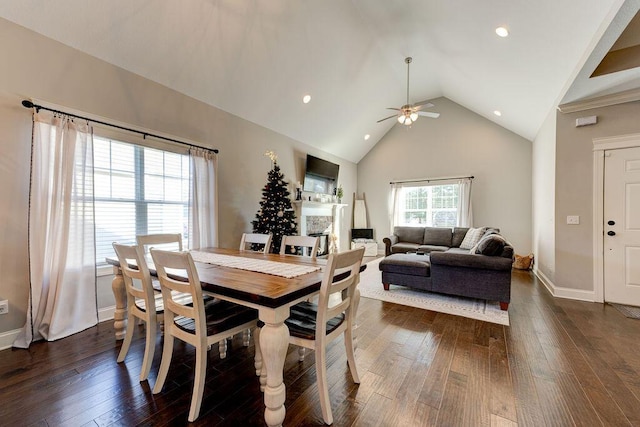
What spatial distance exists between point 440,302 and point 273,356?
9.53 ft

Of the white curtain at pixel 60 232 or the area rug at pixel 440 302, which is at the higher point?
the white curtain at pixel 60 232

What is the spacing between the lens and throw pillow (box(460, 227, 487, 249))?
5137 mm

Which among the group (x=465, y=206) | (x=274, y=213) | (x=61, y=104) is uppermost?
(x=61, y=104)

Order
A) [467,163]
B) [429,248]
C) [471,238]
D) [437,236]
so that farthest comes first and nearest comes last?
[467,163]
[437,236]
[429,248]
[471,238]

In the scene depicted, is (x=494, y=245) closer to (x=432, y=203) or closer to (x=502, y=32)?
(x=502, y=32)

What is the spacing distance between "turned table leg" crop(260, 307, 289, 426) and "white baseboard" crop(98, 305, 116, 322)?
263cm

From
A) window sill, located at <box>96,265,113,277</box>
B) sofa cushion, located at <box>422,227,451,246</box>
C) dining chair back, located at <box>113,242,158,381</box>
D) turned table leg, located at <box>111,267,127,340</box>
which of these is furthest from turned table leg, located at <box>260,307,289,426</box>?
sofa cushion, located at <box>422,227,451,246</box>

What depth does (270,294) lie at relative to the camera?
54.6 inches

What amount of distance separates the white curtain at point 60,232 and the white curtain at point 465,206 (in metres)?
7.03

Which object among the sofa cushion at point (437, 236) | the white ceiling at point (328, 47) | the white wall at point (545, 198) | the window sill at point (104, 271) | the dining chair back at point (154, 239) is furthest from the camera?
the sofa cushion at point (437, 236)

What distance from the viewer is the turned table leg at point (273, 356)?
1370 mm

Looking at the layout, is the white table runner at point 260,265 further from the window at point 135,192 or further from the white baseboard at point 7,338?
the white baseboard at point 7,338

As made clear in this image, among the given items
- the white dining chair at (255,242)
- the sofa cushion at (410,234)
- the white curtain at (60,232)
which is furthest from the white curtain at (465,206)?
the white curtain at (60,232)

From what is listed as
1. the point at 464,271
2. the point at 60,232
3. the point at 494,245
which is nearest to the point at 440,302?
the point at 464,271
